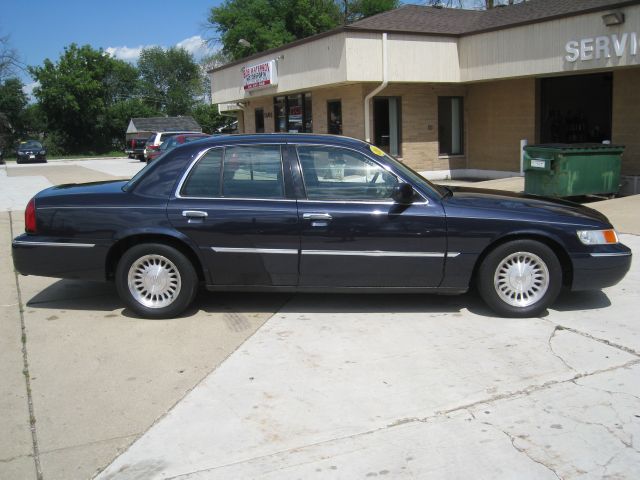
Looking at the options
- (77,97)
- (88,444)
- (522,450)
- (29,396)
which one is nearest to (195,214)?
(29,396)

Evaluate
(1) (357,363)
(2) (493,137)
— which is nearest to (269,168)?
(1) (357,363)

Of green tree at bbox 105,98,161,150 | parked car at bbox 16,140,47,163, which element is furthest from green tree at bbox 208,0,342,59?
green tree at bbox 105,98,161,150

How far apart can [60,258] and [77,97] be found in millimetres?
63741

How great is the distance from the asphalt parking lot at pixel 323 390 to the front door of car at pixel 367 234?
0.44 m

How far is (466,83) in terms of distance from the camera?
18875 mm

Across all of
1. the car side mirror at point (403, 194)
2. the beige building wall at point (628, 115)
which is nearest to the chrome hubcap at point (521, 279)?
the car side mirror at point (403, 194)

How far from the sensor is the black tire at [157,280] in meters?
5.66

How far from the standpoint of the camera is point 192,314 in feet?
19.6

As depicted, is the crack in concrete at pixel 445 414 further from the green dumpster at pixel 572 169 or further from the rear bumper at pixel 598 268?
the green dumpster at pixel 572 169

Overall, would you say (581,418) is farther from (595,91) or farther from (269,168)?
(595,91)

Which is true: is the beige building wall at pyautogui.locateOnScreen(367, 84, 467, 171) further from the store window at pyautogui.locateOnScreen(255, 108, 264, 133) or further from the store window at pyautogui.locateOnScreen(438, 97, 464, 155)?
the store window at pyautogui.locateOnScreen(255, 108, 264, 133)

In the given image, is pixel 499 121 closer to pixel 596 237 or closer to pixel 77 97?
pixel 596 237

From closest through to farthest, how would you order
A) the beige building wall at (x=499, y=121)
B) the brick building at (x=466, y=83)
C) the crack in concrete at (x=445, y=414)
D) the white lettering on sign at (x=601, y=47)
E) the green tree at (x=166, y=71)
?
1. the crack in concrete at (x=445, y=414)
2. the white lettering on sign at (x=601, y=47)
3. the brick building at (x=466, y=83)
4. the beige building wall at (x=499, y=121)
5. the green tree at (x=166, y=71)

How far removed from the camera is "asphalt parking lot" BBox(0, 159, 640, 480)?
136 inches
